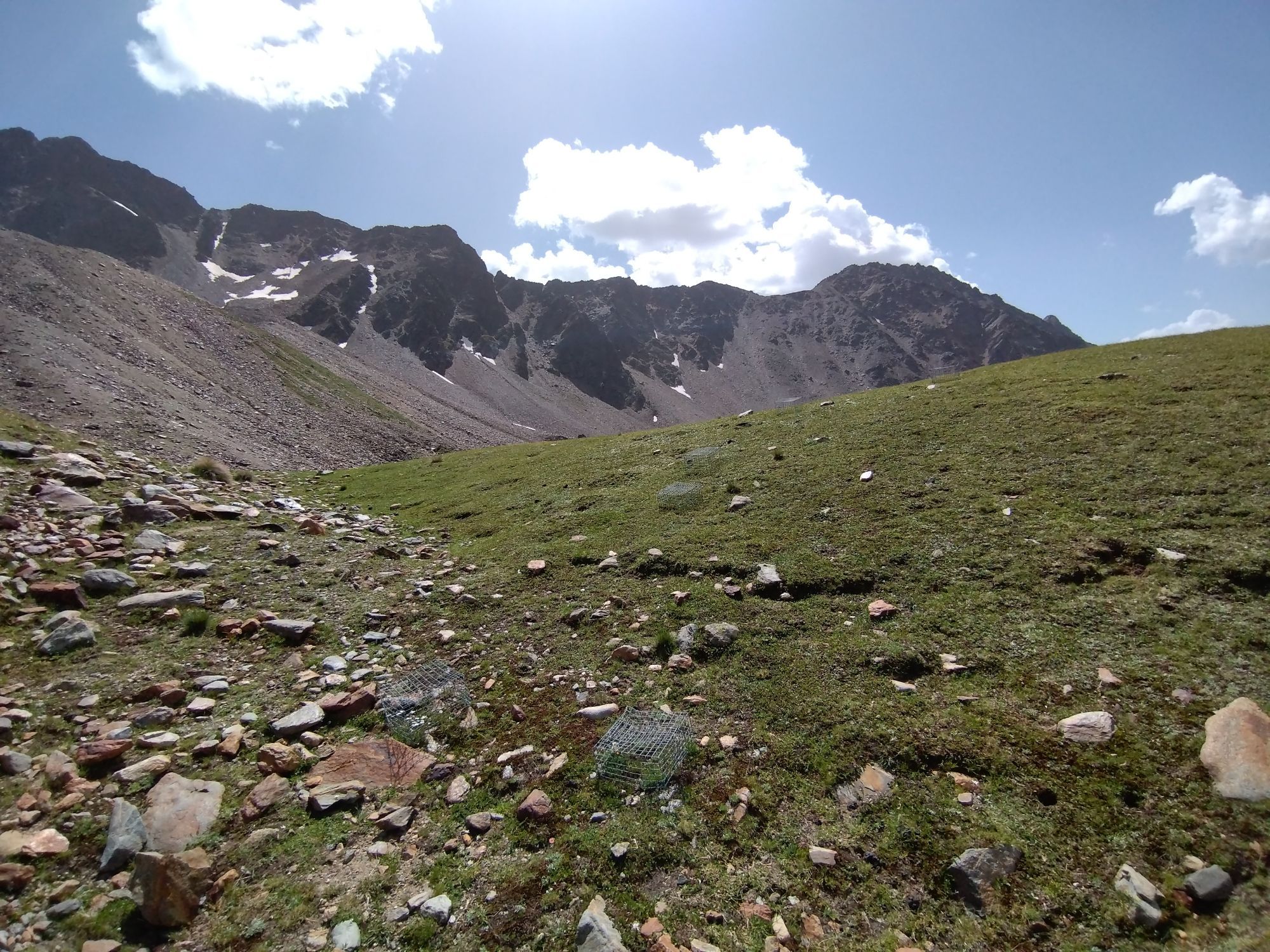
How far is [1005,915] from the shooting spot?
4875mm

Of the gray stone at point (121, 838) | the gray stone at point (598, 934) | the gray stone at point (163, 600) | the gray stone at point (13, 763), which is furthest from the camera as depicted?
the gray stone at point (163, 600)

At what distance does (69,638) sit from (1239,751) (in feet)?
50.4

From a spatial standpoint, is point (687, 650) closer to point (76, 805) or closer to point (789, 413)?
point (76, 805)

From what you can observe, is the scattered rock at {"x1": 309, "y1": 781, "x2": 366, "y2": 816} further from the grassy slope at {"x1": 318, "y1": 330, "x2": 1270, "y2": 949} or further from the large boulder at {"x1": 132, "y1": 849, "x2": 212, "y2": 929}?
the grassy slope at {"x1": 318, "y1": 330, "x2": 1270, "y2": 949}

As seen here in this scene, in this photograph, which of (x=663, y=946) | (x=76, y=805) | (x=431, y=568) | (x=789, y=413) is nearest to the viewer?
(x=663, y=946)

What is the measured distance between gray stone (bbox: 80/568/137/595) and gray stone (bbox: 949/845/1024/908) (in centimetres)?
1397

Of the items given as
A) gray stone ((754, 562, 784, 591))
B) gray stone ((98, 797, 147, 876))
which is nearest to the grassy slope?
gray stone ((754, 562, 784, 591))

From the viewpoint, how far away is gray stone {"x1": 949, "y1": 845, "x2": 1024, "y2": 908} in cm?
509

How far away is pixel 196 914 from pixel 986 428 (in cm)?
2094

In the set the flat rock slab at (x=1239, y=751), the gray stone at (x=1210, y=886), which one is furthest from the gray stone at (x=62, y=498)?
the flat rock slab at (x=1239, y=751)

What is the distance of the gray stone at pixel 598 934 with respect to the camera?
487cm

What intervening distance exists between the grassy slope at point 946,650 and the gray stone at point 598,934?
28 cm

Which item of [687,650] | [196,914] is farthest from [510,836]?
[687,650]

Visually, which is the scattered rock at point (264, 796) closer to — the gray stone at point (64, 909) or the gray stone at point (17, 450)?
the gray stone at point (64, 909)
